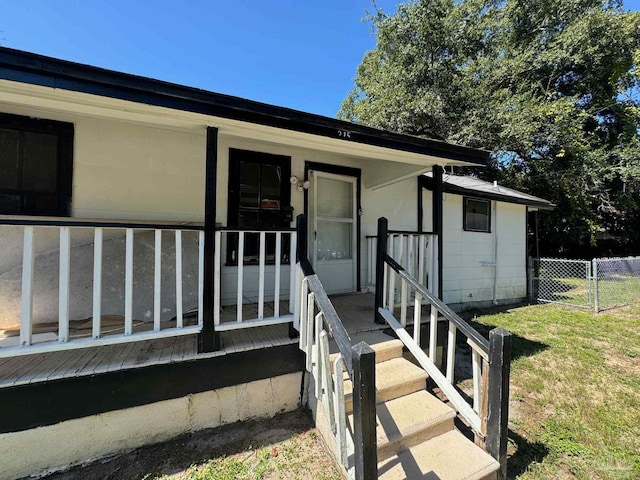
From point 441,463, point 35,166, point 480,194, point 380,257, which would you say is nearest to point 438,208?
point 380,257

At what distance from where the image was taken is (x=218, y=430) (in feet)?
7.73

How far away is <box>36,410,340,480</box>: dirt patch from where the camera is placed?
6.41 ft

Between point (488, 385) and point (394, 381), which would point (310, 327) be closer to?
point (394, 381)

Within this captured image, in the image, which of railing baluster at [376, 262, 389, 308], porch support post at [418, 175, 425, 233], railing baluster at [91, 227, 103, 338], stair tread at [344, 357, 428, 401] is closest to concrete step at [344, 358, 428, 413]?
stair tread at [344, 357, 428, 401]

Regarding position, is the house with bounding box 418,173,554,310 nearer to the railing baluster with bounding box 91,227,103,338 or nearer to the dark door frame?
the dark door frame

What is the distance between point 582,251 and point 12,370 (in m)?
19.0

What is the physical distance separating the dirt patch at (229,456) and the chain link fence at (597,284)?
6.96 m

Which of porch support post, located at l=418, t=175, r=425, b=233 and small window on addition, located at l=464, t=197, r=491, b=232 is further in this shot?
small window on addition, located at l=464, t=197, r=491, b=232

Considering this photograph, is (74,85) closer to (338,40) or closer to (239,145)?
(239,145)

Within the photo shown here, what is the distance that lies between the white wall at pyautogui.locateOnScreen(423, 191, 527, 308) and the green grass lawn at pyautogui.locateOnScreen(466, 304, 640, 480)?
1.21m

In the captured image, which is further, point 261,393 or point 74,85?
point 261,393

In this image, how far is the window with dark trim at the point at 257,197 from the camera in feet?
12.6

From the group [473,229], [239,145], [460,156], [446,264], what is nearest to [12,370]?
[239,145]

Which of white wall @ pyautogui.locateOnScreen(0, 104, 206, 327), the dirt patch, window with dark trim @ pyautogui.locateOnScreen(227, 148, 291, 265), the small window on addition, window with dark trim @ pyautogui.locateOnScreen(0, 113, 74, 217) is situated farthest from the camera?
the small window on addition
